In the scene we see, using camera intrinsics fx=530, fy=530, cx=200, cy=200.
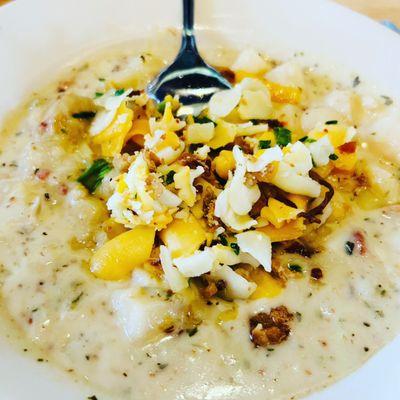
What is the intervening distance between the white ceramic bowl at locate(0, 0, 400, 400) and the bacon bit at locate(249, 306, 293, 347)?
128cm

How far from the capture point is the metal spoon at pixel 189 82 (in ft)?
8.27

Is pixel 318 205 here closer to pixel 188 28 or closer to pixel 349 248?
pixel 349 248

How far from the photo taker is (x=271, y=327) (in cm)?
178

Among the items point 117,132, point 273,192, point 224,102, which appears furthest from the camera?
point 224,102

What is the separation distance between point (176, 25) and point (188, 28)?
0.12 metres

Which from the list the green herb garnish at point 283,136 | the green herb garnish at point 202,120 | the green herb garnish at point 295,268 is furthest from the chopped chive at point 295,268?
the green herb garnish at point 202,120

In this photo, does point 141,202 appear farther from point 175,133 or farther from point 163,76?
point 163,76

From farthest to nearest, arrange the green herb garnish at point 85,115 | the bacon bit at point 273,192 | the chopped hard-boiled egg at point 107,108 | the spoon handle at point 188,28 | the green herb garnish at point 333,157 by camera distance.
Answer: the spoon handle at point 188,28 < the green herb garnish at point 85,115 < the chopped hard-boiled egg at point 107,108 < the green herb garnish at point 333,157 < the bacon bit at point 273,192

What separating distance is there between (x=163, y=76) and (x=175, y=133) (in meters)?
0.52

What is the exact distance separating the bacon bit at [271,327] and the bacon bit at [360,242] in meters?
0.40

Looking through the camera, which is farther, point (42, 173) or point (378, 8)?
point (378, 8)

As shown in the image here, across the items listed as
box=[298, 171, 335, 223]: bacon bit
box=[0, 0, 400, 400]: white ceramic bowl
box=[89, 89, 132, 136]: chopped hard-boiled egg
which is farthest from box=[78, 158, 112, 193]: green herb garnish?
box=[298, 171, 335, 223]: bacon bit

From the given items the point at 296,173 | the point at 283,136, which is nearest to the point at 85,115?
the point at 283,136

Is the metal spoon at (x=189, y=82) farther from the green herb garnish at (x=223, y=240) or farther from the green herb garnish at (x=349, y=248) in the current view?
the green herb garnish at (x=349, y=248)
